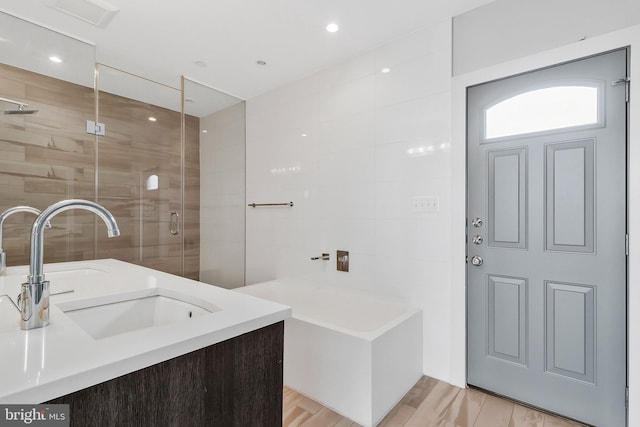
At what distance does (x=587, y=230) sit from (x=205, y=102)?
341 cm

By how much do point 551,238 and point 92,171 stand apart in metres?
3.42

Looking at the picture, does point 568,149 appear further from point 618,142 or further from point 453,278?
point 453,278

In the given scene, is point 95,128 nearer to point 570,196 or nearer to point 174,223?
point 174,223

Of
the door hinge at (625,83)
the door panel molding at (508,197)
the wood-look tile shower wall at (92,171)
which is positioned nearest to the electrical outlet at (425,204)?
the door panel molding at (508,197)

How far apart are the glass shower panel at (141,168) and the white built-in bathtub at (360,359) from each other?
1778mm

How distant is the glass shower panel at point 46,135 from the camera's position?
227 centimetres

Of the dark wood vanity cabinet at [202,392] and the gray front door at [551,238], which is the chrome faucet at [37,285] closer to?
the dark wood vanity cabinet at [202,392]

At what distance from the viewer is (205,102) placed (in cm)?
341

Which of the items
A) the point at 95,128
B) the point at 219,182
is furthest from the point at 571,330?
the point at 95,128

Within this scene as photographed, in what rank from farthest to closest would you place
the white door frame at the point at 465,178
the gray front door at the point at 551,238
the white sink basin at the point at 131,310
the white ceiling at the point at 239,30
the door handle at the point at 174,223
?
1. the door handle at the point at 174,223
2. the white ceiling at the point at 239,30
3. the gray front door at the point at 551,238
4. the white door frame at the point at 465,178
5. the white sink basin at the point at 131,310

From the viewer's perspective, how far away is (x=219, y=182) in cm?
360

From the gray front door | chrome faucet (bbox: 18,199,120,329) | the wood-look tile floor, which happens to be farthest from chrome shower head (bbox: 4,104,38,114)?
the gray front door

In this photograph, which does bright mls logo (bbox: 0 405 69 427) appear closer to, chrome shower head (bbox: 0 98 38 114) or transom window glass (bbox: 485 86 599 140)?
transom window glass (bbox: 485 86 599 140)

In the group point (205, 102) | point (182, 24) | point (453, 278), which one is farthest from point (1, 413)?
point (205, 102)
